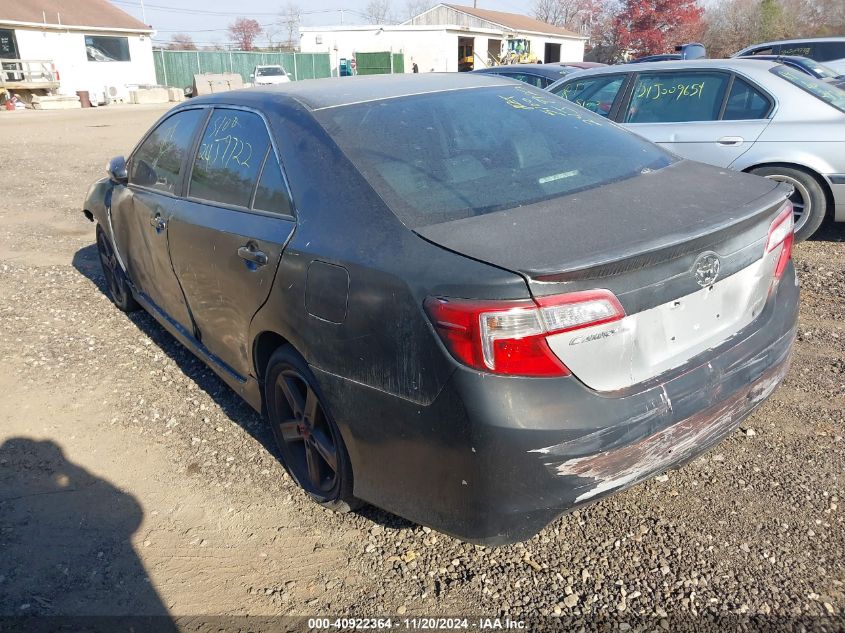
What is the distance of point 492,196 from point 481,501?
43.3 inches

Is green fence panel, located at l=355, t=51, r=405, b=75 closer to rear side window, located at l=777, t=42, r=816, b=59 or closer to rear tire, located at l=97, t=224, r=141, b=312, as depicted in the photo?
rear side window, located at l=777, t=42, r=816, b=59

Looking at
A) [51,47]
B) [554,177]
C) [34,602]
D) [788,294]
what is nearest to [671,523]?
[788,294]

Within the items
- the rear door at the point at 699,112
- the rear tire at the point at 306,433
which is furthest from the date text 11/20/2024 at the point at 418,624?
the rear door at the point at 699,112

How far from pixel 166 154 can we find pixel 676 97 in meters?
4.61

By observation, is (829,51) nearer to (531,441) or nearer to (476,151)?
(476,151)

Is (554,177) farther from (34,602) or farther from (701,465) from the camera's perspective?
(34,602)

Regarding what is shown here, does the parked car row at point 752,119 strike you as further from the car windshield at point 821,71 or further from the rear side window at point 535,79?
the rear side window at point 535,79

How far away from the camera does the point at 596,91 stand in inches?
274

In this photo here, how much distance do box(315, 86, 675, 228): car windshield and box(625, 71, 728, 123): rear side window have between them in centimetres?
333

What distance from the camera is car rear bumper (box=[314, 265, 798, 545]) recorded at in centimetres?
197

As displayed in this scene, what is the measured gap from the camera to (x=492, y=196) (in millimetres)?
2502

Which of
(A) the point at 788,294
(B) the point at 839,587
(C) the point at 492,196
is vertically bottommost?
(B) the point at 839,587

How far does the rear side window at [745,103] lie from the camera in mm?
5848

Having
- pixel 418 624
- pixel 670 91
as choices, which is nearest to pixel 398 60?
pixel 670 91
